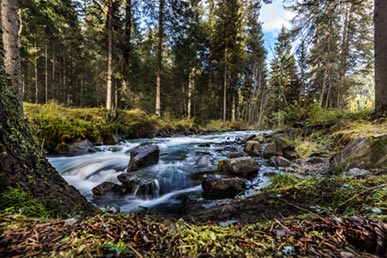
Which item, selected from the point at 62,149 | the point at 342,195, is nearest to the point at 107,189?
the point at 342,195

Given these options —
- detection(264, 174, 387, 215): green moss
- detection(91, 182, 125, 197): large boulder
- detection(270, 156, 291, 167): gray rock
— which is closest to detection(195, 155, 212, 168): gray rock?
detection(270, 156, 291, 167): gray rock

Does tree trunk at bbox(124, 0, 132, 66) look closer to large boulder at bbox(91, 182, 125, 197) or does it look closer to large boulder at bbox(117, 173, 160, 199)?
large boulder at bbox(117, 173, 160, 199)

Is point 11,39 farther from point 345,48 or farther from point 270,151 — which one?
point 345,48

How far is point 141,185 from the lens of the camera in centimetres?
435

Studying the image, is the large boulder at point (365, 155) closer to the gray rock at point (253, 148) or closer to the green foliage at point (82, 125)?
the gray rock at point (253, 148)

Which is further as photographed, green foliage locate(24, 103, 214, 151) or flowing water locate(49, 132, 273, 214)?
green foliage locate(24, 103, 214, 151)

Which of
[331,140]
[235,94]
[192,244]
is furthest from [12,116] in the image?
[235,94]

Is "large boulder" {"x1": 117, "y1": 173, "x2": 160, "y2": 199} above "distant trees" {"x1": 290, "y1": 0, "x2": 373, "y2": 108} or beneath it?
beneath

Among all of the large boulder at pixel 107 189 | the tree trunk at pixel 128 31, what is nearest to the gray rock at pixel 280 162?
the large boulder at pixel 107 189

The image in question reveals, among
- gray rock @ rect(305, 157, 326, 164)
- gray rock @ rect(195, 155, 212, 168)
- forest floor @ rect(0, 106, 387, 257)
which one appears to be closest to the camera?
forest floor @ rect(0, 106, 387, 257)

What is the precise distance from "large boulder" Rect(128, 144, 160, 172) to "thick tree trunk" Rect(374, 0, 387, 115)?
22.2 ft

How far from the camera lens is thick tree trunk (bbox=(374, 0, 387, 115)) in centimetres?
559

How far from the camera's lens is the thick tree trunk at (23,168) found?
4.73 feet

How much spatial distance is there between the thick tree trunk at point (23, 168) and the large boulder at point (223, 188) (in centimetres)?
260
